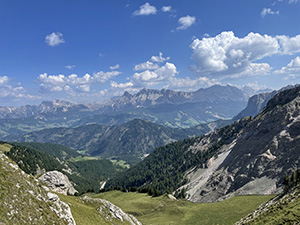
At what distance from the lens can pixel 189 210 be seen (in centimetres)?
9519

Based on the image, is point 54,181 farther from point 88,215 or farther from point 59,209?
point 59,209

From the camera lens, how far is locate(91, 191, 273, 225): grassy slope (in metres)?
78.3

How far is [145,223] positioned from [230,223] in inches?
1460

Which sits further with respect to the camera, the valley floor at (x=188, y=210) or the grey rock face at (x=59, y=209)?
the valley floor at (x=188, y=210)

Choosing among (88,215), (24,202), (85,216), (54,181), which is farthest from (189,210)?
(24,202)

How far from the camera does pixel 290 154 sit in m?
111

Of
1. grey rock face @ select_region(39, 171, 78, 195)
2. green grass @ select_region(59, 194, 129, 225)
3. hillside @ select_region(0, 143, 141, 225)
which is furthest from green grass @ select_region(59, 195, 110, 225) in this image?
grey rock face @ select_region(39, 171, 78, 195)

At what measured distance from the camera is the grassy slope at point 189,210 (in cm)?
7831

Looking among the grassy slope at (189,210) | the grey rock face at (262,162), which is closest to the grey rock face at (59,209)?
the grassy slope at (189,210)

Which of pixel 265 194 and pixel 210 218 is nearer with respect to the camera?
pixel 210 218

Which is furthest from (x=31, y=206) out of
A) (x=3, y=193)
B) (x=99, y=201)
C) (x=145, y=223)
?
(x=145, y=223)

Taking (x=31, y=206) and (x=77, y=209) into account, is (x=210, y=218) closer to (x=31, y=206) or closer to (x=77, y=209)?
(x=77, y=209)

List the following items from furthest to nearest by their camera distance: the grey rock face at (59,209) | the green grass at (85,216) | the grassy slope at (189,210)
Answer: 1. the grassy slope at (189,210)
2. the green grass at (85,216)
3. the grey rock face at (59,209)

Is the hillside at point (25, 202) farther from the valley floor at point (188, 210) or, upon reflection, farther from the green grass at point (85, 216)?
the valley floor at point (188, 210)
